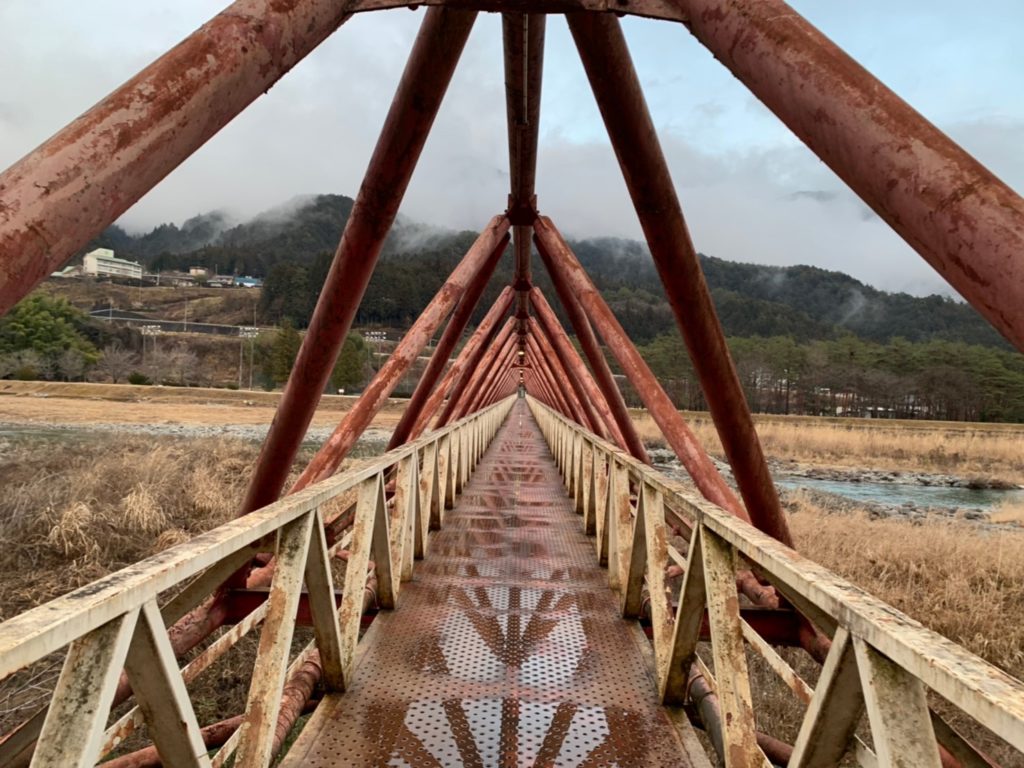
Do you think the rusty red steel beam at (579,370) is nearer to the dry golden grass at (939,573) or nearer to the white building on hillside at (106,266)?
the dry golden grass at (939,573)

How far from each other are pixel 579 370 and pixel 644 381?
493 centimetres

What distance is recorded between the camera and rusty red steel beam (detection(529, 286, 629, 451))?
922 centimetres

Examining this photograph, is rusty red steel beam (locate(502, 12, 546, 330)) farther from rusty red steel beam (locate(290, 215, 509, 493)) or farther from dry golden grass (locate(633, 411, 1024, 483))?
dry golden grass (locate(633, 411, 1024, 483))

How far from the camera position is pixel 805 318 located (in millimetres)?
147625

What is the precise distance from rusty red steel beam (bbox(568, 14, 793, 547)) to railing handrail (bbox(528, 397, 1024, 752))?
2084 millimetres

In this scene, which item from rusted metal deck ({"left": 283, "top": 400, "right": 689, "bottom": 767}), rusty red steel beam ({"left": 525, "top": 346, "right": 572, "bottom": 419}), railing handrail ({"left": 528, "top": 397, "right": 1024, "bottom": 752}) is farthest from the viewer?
rusty red steel beam ({"left": 525, "top": 346, "right": 572, "bottom": 419})

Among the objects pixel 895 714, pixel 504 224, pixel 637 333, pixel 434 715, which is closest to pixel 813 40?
pixel 895 714

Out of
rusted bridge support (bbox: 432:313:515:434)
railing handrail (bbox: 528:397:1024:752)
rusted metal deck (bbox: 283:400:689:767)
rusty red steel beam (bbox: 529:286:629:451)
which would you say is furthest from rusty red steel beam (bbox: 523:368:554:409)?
railing handrail (bbox: 528:397:1024:752)

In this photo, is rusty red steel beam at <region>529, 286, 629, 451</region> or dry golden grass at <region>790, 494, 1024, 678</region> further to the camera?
dry golden grass at <region>790, 494, 1024, 678</region>

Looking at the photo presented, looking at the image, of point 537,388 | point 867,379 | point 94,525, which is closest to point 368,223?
point 94,525

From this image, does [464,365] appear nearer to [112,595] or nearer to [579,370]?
[579,370]

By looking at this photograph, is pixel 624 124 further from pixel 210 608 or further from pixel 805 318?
pixel 805 318

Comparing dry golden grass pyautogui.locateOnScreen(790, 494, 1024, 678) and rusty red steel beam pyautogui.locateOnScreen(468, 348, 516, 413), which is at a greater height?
rusty red steel beam pyautogui.locateOnScreen(468, 348, 516, 413)

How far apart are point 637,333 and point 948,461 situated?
239 feet
